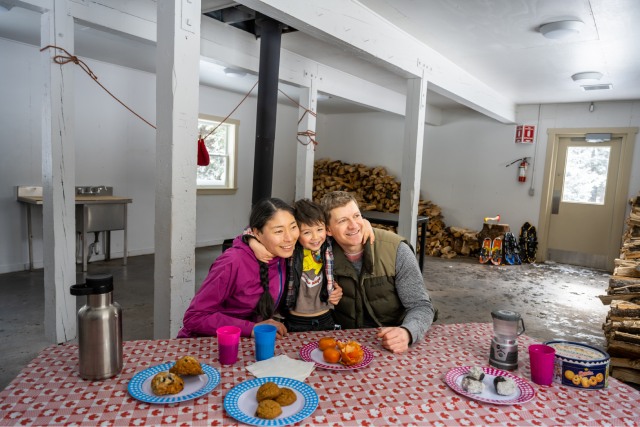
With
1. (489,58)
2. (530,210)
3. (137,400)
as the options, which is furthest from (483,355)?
(530,210)

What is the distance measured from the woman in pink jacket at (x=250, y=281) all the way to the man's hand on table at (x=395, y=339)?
0.47 meters

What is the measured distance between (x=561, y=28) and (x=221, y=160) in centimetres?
589

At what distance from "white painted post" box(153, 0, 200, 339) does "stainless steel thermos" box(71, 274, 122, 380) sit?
0.96m

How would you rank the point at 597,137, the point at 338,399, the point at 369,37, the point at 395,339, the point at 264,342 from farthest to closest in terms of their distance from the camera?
the point at 597,137 < the point at 369,37 < the point at 395,339 < the point at 264,342 < the point at 338,399

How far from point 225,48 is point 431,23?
74.8 inches

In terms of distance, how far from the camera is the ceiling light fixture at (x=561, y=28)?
3.46 meters

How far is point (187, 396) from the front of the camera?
117 centimetres

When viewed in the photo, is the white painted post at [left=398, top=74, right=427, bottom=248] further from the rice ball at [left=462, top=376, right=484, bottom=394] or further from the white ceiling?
the rice ball at [left=462, top=376, right=484, bottom=394]

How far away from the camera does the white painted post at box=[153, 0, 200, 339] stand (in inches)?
84.7

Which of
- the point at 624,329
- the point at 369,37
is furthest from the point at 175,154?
the point at 624,329

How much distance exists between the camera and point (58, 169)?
312 centimetres

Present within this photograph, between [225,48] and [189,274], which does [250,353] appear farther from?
[225,48]

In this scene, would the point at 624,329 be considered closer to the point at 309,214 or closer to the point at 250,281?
the point at 309,214

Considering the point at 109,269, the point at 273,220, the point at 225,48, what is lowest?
the point at 109,269
